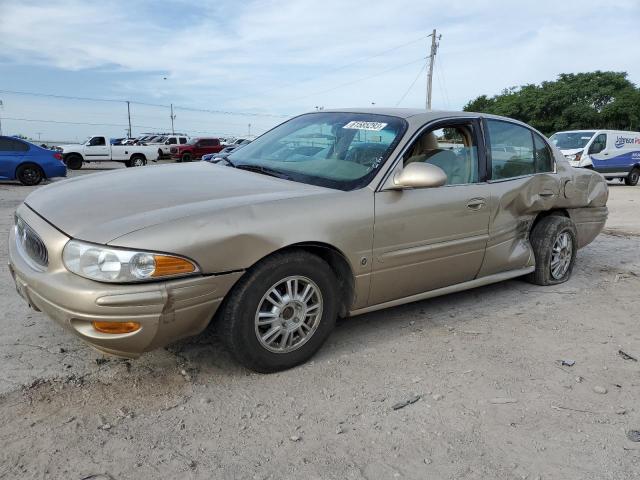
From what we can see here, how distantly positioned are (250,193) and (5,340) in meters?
1.80

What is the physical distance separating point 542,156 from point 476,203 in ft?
4.30

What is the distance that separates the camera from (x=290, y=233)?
9.38ft

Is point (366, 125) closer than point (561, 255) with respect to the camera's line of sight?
Yes

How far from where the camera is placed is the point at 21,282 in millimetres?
2855

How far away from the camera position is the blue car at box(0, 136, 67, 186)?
44.0 ft

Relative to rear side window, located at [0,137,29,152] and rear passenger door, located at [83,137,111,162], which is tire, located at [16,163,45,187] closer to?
rear side window, located at [0,137,29,152]

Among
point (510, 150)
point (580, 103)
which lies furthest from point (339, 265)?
point (580, 103)

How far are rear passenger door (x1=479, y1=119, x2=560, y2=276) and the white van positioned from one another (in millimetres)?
12117

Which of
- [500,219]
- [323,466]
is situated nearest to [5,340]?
[323,466]

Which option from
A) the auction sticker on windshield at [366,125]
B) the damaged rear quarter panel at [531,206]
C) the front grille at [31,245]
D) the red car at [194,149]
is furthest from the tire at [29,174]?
the red car at [194,149]

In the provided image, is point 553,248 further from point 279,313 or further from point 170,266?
point 170,266

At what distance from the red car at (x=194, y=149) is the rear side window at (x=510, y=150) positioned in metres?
26.5

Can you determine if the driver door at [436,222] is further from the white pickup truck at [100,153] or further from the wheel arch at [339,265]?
the white pickup truck at [100,153]

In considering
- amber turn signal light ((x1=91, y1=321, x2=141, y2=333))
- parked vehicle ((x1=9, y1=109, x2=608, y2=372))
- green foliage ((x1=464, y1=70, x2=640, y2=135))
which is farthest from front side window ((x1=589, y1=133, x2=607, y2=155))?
green foliage ((x1=464, y1=70, x2=640, y2=135))
